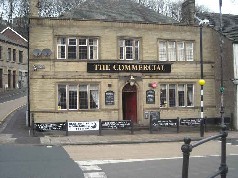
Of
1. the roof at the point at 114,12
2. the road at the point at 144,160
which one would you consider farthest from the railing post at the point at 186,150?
the roof at the point at 114,12

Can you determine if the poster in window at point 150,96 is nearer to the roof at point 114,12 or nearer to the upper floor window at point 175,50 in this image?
the upper floor window at point 175,50

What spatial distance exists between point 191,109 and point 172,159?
44.0 ft

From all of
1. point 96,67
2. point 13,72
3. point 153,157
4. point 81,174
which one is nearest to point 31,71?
point 96,67

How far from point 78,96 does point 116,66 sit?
3.12m

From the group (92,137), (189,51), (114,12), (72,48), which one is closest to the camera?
(92,137)

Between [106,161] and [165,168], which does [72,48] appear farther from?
[165,168]

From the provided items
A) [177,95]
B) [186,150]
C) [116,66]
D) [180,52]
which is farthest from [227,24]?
[186,150]

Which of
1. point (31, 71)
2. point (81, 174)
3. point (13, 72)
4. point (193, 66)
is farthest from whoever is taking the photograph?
point (13, 72)

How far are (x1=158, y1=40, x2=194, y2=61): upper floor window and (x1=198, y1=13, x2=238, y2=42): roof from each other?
2925mm

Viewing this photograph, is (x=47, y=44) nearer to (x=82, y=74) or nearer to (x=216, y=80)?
(x=82, y=74)

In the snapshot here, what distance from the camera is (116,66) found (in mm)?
24859

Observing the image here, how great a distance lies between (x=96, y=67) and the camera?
2458 centimetres

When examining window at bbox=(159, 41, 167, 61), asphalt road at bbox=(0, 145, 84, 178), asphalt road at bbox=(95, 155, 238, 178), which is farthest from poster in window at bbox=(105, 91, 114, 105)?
asphalt road at bbox=(95, 155, 238, 178)

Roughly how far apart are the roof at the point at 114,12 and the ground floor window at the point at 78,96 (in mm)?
4574
